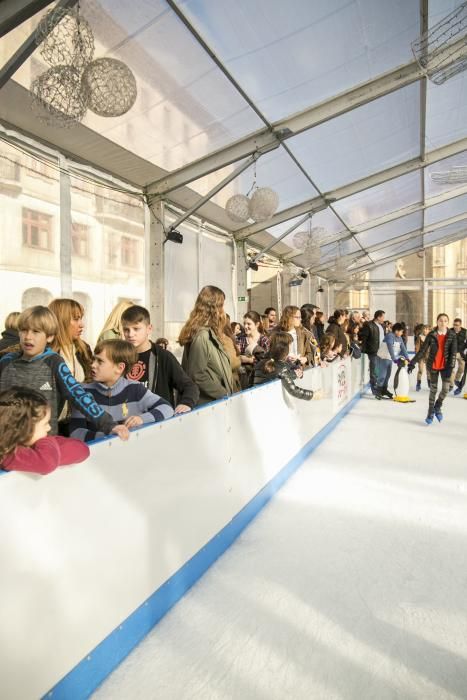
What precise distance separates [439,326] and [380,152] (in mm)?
3128

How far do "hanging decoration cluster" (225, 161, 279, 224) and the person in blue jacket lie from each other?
10.9 ft

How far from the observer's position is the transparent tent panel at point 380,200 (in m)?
8.92

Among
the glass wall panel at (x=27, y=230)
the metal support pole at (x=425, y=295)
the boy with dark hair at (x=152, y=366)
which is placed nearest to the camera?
the boy with dark hair at (x=152, y=366)

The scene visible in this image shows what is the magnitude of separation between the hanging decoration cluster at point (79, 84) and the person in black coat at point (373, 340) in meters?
5.62

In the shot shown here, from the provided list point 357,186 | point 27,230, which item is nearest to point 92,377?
point 27,230

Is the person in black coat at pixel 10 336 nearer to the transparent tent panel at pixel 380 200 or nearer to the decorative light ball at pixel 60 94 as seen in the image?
the decorative light ball at pixel 60 94

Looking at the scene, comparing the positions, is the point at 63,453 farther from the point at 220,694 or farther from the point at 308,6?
the point at 308,6

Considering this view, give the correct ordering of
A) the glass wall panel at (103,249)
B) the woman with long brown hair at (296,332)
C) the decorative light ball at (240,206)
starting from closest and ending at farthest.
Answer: the woman with long brown hair at (296,332) → the glass wall panel at (103,249) → the decorative light ball at (240,206)

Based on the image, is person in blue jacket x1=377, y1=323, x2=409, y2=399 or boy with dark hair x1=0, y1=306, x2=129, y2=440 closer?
boy with dark hair x1=0, y1=306, x2=129, y2=440

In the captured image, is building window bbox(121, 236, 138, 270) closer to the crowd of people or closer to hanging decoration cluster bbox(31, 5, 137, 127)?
the crowd of people

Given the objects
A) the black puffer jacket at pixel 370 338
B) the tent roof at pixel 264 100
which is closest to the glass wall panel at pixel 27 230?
the tent roof at pixel 264 100

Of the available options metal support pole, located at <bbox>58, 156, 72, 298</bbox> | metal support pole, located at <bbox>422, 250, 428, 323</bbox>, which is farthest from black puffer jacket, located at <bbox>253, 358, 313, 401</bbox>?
metal support pole, located at <bbox>422, 250, 428, 323</bbox>

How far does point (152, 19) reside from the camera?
10.7 feet

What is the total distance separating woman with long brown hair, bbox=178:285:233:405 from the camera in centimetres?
238
